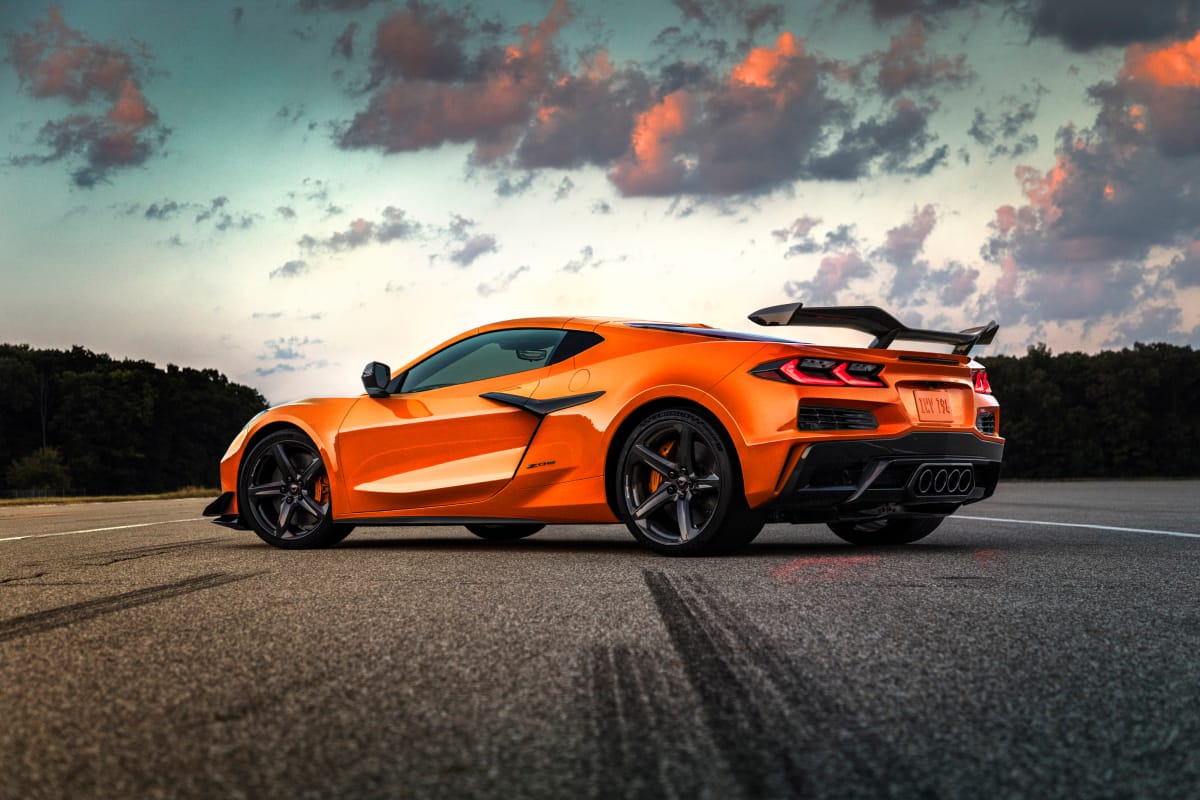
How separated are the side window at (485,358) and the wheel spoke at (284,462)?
988mm

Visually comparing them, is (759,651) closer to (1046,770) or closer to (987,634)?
(987,634)

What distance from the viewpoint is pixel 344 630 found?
152 inches

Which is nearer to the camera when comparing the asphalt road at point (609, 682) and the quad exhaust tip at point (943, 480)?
the asphalt road at point (609, 682)

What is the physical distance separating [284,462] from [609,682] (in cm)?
542

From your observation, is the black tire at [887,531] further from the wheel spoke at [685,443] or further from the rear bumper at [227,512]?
the rear bumper at [227,512]

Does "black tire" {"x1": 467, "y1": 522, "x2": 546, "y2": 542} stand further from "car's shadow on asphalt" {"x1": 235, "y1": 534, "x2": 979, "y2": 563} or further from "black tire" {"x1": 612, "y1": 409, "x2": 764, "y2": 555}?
"black tire" {"x1": 612, "y1": 409, "x2": 764, "y2": 555}

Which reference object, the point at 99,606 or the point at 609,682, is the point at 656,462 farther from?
the point at 609,682

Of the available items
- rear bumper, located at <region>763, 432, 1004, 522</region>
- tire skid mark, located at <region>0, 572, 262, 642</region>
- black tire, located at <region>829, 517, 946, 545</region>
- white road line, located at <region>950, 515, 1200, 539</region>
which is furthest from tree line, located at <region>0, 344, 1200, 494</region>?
tire skid mark, located at <region>0, 572, 262, 642</region>

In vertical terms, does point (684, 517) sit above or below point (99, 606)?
above

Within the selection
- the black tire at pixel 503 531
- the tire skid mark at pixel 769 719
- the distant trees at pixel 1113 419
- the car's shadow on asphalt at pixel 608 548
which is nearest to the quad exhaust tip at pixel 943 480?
the car's shadow on asphalt at pixel 608 548

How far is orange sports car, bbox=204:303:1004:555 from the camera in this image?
6027 millimetres

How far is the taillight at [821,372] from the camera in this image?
5.99 m

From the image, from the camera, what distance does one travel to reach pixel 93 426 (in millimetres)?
89938

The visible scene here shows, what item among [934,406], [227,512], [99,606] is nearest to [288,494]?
[227,512]
